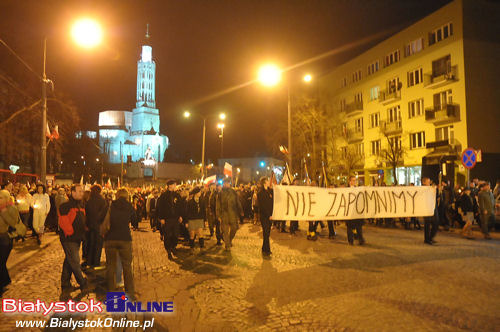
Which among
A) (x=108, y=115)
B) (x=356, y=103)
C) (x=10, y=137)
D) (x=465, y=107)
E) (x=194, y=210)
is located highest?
(x=108, y=115)

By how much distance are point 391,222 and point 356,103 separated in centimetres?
2932

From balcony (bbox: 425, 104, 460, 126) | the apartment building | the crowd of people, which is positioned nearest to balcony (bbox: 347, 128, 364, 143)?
the apartment building

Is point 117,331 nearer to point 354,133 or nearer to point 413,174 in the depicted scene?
point 413,174

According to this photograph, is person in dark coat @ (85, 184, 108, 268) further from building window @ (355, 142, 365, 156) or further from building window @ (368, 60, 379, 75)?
building window @ (368, 60, 379, 75)

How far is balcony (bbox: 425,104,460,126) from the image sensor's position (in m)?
30.3

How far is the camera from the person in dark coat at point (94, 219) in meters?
8.37

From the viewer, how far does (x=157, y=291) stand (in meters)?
6.74

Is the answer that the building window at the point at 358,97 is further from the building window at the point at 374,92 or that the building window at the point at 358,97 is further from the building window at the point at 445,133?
the building window at the point at 445,133

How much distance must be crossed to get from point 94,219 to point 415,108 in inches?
1335

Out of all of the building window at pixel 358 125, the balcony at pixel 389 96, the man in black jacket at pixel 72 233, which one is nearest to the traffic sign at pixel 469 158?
the man in black jacket at pixel 72 233

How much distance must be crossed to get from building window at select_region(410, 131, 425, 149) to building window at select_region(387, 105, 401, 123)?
3.08 m

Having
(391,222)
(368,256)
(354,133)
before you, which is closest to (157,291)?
(368,256)

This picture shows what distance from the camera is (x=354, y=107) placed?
44469 mm

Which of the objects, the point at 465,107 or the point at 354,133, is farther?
the point at 354,133
